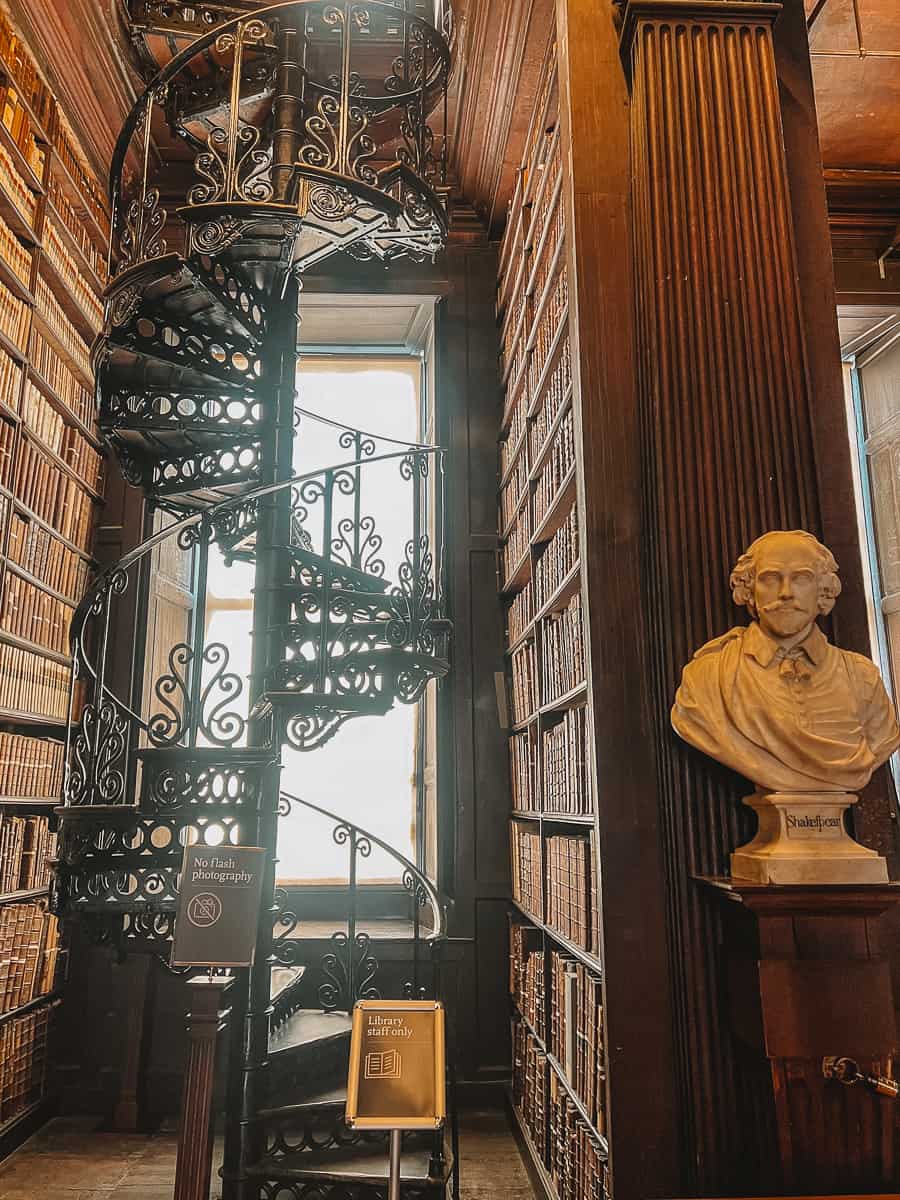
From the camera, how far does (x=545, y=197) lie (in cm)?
332

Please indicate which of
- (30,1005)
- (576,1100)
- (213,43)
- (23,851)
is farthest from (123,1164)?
(213,43)

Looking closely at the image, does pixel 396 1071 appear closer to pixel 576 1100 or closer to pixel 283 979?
pixel 576 1100

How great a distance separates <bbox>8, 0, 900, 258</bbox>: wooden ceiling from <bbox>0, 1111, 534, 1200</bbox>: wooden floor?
432 centimetres

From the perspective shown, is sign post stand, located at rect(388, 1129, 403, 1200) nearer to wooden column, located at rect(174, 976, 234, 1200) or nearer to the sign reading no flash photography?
wooden column, located at rect(174, 976, 234, 1200)

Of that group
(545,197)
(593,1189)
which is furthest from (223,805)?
(545,197)

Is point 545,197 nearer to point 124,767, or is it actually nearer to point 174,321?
point 174,321

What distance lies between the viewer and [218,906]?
209 centimetres

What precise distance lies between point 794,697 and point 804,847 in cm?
29

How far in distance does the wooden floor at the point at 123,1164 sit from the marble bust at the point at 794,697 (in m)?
2.16

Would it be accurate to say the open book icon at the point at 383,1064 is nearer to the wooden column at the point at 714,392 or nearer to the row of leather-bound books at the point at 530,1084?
the wooden column at the point at 714,392

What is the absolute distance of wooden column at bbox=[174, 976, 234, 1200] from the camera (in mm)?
1743

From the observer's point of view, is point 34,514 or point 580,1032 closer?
point 580,1032

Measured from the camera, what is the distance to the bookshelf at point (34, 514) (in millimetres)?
3367

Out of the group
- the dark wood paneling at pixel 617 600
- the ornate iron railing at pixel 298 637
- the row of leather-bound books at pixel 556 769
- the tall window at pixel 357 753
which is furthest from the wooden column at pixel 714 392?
the tall window at pixel 357 753
